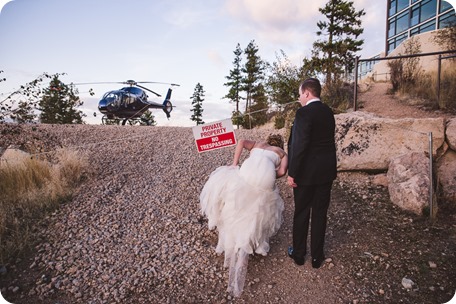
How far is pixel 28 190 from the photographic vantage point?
5559 millimetres

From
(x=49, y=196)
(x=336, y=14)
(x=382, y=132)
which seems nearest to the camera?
(x=49, y=196)

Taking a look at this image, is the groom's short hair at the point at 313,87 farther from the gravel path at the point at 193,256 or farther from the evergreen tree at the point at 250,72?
the evergreen tree at the point at 250,72

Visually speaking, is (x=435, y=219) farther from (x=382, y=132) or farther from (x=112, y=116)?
(x=112, y=116)

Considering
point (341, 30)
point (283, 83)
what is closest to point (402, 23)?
point (341, 30)

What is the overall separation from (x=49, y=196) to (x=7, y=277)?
2.07 metres

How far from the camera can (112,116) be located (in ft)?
43.7

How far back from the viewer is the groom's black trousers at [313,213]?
344 centimetres

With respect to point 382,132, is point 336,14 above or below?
above

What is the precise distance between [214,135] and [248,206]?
158 centimetres

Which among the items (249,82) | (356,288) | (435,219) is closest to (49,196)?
(356,288)

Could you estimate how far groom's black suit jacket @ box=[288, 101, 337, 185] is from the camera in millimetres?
3160

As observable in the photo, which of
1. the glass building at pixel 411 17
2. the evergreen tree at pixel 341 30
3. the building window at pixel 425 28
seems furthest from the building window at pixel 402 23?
the evergreen tree at pixel 341 30

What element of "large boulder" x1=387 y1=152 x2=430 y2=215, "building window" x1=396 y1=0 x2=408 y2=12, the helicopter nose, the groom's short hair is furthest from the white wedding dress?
"building window" x1=396 y1=0 x2=408 y2=12

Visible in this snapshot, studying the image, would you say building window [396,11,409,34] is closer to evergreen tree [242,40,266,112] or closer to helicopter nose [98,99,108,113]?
evergreen tree [242,40,266,112]
